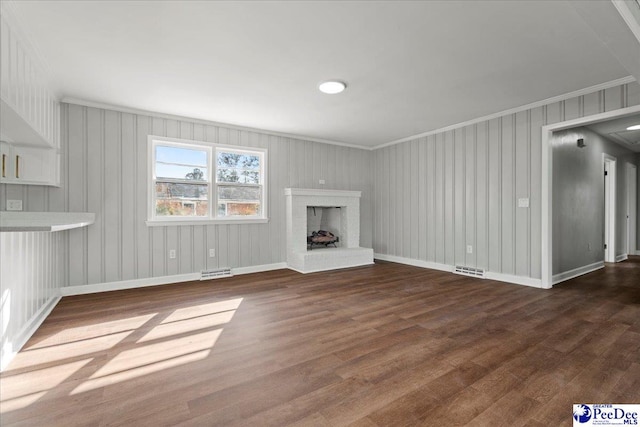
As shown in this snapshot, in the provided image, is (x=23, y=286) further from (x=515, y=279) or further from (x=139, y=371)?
(x=515, y=279)

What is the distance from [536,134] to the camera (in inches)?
156

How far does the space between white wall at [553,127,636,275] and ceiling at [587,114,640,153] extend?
107 mm

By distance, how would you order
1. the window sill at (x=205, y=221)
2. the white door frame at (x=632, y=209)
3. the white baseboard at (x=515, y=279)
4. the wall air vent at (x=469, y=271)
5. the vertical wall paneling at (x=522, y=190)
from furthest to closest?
the white door frame at (x=632, y=209)
the wall air vent at (x=469, y=271)
the window sill at (x=205, y=221)
the vertical wall paneling at (x=522, y=190)
the white baseboard at (x=515, y=279)

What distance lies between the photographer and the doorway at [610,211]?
19.2 ft

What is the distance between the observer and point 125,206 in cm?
407

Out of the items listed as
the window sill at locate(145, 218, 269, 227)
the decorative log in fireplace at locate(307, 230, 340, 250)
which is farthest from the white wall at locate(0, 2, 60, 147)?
the decorative log in fireplace at locate(307, 230, 340, 250)

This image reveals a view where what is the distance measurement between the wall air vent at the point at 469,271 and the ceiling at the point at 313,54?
7.69 feet

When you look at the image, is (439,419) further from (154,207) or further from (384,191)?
(384,191)

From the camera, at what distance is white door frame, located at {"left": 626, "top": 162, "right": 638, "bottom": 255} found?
21.7 ft

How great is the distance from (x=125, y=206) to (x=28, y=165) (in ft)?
3.58

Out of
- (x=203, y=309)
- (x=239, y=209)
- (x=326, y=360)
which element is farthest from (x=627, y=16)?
(x=239, y=209)

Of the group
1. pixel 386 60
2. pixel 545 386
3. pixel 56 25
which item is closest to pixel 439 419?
pixel 545 386

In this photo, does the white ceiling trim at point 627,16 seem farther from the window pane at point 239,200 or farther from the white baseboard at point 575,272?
the window pane at point 239,200

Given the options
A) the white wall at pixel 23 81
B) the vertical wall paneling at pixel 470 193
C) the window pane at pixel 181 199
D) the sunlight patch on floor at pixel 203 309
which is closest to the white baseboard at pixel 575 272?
the vertical wall paneling at pixel 470 193
